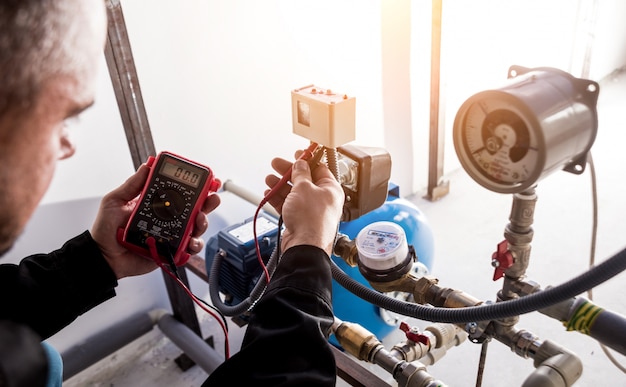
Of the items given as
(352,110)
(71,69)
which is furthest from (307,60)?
(71,69)

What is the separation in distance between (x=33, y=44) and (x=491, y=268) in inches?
68.9

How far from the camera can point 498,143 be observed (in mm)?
737

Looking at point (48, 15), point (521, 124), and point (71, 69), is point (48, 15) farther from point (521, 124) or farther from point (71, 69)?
point (521, 124)

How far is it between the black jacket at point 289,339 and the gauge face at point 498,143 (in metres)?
0.30

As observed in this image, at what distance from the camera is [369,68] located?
195 centimetres

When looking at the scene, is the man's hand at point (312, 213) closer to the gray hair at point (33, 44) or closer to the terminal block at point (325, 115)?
the terminal block at point (325, 115)

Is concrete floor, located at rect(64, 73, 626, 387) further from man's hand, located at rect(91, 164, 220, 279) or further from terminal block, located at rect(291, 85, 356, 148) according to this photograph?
terminal block, located at rect(291, 85, 356, 148)

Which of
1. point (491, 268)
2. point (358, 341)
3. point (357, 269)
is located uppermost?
point (358, 341)

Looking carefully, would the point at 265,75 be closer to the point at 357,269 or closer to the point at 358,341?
the point at 357,269

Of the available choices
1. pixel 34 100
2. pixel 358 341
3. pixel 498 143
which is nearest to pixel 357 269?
pixel 358 341

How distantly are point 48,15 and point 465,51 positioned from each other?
208 cm

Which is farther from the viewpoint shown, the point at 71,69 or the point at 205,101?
the point at 205,101

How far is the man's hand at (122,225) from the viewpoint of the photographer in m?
0.99

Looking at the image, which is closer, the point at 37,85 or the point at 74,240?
the point at 37,85
